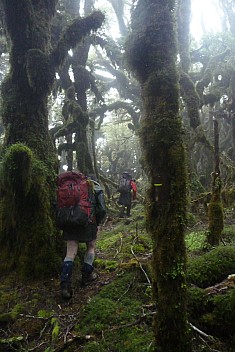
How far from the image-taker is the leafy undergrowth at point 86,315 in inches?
142

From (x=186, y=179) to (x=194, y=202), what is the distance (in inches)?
290

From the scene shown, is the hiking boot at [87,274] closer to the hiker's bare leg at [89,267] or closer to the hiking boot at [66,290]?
the hiker's bare leg at [89,267]

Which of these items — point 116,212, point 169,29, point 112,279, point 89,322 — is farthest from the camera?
point 116,212

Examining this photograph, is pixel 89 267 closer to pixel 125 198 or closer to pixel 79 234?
pixel 79 234

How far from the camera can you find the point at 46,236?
593cm

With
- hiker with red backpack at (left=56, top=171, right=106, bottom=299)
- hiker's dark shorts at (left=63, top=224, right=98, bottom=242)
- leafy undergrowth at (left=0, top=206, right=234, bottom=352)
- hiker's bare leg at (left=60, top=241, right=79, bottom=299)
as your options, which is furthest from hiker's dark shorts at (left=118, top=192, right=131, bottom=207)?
hiker's bare leg at (left=60, top=241, right=79, bottom=299)

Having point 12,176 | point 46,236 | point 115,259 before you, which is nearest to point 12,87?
point 12,176

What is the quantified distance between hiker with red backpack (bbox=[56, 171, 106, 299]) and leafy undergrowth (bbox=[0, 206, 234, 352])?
0.32 meters

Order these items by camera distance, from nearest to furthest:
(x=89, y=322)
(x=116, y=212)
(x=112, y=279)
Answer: (x=89, y=322), (x=112, y=279), (x=116, y=212)

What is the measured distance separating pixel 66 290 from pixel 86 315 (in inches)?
28.2

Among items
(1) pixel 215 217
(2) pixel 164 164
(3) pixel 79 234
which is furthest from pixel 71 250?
(1) pixel 215 217

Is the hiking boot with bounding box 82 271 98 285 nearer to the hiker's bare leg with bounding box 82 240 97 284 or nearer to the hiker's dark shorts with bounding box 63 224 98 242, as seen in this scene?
the hiker's bare leg with bounding box 82 240 97 284

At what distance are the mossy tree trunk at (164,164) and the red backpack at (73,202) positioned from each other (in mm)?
2252

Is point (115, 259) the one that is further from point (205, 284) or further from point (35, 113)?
point (35, 113)
